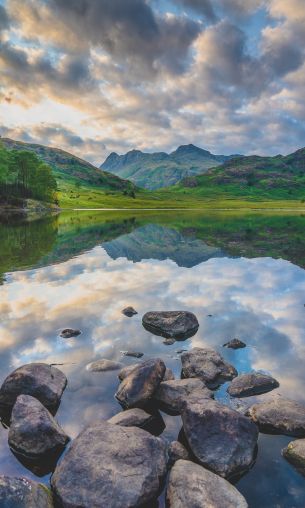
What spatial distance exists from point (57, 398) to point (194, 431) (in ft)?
18.7

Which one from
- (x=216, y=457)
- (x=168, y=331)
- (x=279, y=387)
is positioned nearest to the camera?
(x=216, y=457)

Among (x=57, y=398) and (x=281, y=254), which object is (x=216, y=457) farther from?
(x=281, y=254)

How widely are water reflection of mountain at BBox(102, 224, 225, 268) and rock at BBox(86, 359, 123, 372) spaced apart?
26403 millimetres

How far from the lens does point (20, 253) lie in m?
48.7

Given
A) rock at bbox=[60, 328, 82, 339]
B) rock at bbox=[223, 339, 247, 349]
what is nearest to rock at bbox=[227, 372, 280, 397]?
rock at bbox=[223, 339, 247, 349]

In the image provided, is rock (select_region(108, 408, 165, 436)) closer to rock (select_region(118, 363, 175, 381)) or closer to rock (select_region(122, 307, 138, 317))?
rock (select_region(118, 363, 175, 381))

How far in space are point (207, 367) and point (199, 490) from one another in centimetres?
701

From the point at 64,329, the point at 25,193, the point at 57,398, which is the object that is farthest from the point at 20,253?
the point at 25,193

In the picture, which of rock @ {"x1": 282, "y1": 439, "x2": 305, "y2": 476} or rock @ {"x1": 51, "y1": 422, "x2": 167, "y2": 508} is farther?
rock @ {"x1": 282, "y1": 439, "x2": 305, "y2": 476}

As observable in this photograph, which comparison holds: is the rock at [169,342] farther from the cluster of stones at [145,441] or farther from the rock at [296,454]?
the rock at [296,454]

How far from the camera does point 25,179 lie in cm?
15725

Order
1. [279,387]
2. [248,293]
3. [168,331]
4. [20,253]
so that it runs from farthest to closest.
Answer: [20,253]
[248,293]
[168,331]
[279,387]

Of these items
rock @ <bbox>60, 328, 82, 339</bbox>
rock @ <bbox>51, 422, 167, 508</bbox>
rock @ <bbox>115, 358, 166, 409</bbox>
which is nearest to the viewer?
rock @ <bbox>51, 422, 167, 508</bbox>

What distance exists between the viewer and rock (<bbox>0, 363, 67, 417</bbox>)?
13820 mm
